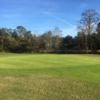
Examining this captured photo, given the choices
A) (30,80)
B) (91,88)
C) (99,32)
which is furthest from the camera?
(99,32)

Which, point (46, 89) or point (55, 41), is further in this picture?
point (55, 41)

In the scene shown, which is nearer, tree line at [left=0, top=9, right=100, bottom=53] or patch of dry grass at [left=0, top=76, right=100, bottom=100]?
patch of dry grass at [left=0, top=76, right=100, bottom=100]

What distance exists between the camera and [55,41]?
236 feet

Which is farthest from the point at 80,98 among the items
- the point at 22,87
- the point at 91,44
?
the point at 91,44

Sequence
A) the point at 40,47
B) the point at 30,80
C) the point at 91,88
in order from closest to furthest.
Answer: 1. the point at 91,88
2. the point at 30,80
3. the point at 40,47

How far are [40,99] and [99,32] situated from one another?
194 feet

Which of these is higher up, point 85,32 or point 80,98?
point 85,32

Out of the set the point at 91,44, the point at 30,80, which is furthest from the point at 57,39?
the point at 30,80

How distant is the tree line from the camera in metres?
65.8

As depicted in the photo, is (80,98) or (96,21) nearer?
(80,98)

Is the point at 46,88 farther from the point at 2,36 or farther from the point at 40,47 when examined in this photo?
the point at 2,36

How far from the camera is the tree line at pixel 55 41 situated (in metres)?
65.8

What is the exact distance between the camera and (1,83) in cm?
1002

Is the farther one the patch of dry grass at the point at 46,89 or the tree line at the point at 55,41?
the tree line at the point at 55,41
